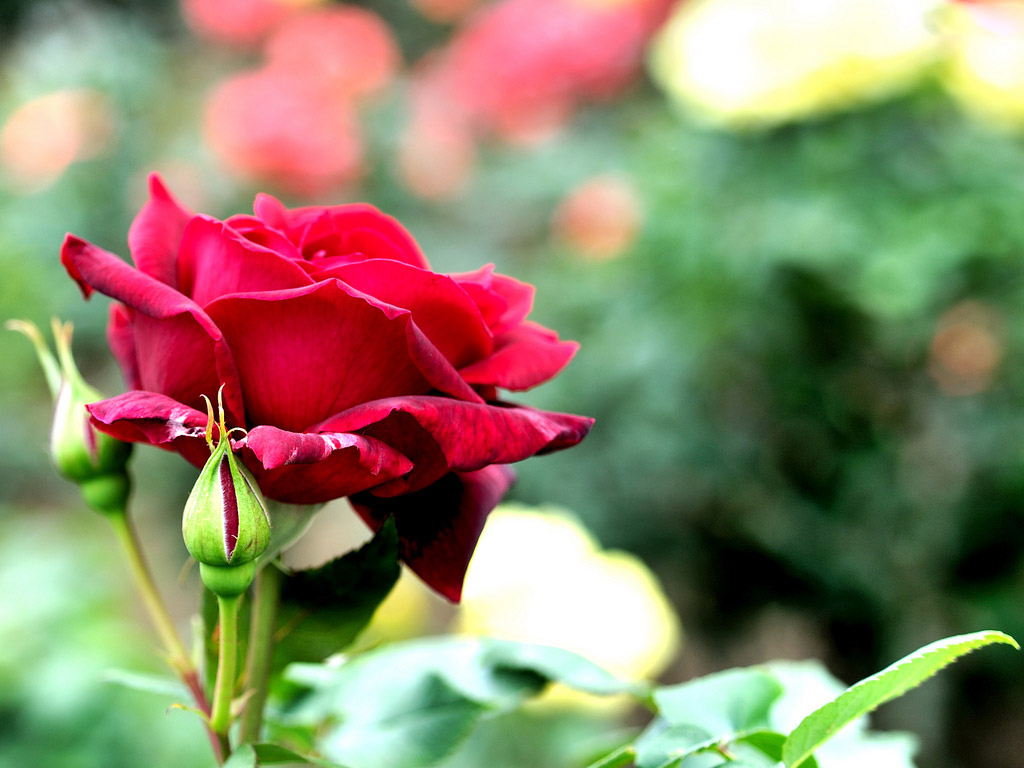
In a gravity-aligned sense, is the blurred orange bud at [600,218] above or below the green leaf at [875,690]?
above

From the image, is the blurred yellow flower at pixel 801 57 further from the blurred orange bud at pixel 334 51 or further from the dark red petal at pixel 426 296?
the blurred orange bud at pixel 334 51

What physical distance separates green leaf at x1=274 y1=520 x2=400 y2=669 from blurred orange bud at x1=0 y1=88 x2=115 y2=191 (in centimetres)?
234

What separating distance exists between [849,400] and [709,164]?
0.42 meters

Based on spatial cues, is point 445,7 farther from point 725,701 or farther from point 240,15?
point 725,701

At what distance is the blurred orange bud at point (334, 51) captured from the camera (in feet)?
7.79

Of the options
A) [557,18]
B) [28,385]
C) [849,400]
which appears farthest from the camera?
[28,385]

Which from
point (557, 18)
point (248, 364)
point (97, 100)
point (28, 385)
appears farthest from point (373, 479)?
point (28, 385)

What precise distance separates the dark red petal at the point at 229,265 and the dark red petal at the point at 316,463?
5cm

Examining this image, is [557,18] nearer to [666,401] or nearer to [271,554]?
[666,401]

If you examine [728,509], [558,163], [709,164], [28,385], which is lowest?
[728,509]

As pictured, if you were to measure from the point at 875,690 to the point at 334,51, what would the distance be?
240 cm

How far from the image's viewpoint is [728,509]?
1.63m

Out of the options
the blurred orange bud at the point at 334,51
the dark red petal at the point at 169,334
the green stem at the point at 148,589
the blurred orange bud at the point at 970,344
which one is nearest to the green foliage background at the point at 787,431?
the blurred orange bud at the point at 970,344

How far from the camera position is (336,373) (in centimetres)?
29
